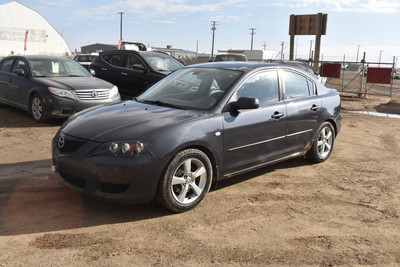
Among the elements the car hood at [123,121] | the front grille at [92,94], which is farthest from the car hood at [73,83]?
the car hood at [123,121]

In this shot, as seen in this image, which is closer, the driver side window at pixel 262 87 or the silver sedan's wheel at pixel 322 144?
the driver side window at pixel 262 87

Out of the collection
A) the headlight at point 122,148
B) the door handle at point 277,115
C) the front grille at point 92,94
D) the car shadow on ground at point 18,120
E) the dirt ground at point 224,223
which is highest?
the door handle at point 277,115

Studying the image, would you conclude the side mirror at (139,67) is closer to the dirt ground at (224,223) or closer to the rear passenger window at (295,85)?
the dirt ground at (224,223)

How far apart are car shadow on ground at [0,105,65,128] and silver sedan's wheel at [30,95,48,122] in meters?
0.13

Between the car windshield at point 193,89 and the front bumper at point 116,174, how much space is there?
1.13 metres

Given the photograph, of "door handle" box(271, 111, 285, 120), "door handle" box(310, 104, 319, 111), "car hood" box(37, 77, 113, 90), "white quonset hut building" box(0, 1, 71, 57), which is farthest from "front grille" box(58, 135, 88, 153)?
"white quonset hut building" box(0, 1, 71, 57)

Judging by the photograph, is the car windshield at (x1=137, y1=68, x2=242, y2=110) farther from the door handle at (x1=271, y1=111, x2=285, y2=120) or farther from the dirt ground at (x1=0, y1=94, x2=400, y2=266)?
the dirt ground at (x1=0, y1=94, x2=400, y2=266)

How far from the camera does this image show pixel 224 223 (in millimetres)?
3951

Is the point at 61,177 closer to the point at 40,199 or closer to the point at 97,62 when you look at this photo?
the point at 40,199

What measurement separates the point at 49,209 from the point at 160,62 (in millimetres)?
7615

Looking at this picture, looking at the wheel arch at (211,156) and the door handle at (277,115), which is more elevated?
the door handle at (277,115)

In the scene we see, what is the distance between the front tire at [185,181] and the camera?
3.94m

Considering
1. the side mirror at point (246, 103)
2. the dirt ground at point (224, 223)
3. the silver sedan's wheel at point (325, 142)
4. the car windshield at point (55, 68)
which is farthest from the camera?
the car windshield at point (55, 68)

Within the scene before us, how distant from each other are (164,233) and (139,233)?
0.76 feet
